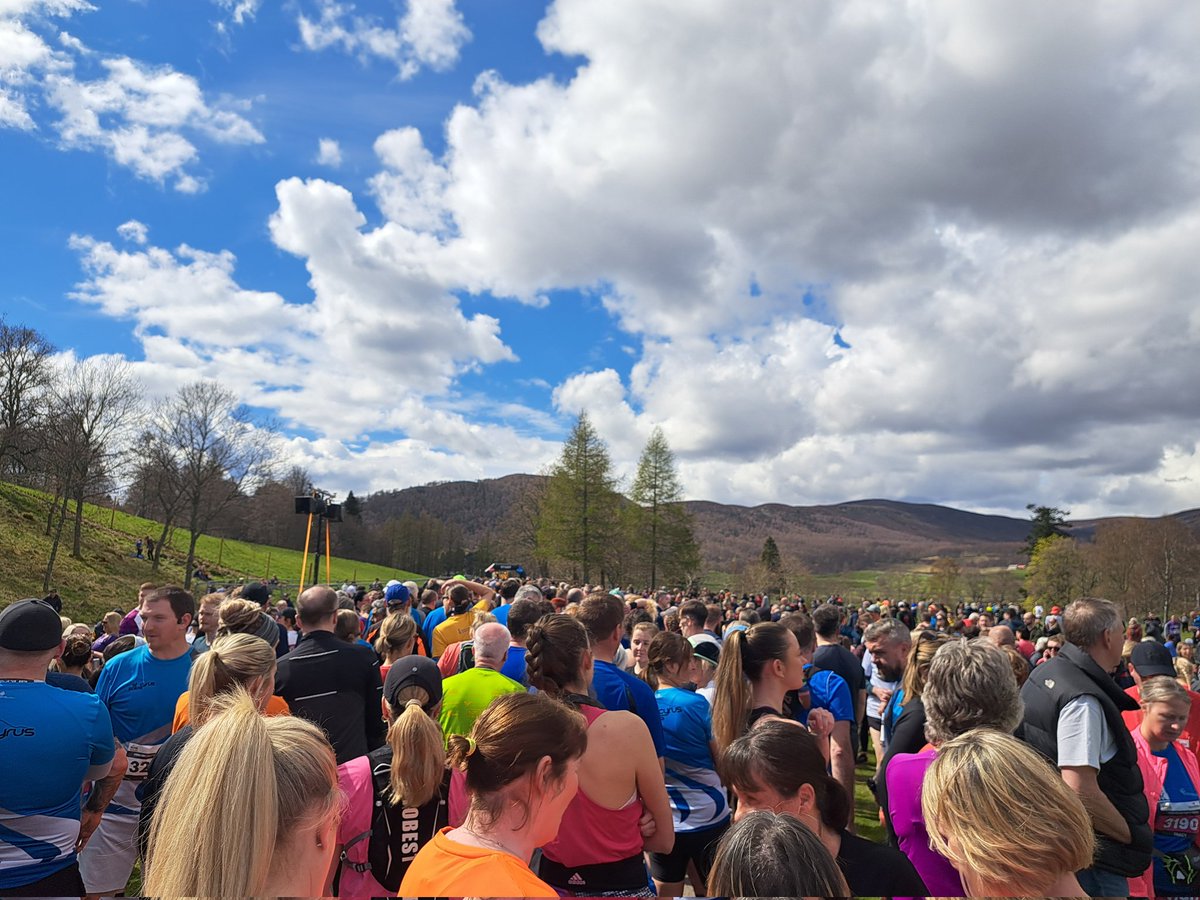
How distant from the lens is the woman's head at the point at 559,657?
3258 millimetres

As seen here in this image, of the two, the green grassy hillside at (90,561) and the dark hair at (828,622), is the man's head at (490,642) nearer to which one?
the dark hair at (828,622)

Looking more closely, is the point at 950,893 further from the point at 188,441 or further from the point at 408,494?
the point at 408,494

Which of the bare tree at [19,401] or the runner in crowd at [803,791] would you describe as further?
the bare tree at [19,401]

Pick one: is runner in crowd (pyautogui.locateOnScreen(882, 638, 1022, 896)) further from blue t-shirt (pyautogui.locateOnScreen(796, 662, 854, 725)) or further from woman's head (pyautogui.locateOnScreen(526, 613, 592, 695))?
blue t-shirt (pyautogui.locateOnScreen(796, 662, 854, 725))

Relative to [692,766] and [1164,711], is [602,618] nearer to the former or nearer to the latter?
[692,766]

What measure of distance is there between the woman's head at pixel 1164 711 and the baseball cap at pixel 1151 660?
7.16 feet

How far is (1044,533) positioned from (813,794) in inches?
2952

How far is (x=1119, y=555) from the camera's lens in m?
43.4

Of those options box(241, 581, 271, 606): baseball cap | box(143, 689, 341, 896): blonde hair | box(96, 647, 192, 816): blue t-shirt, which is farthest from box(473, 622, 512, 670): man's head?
box(241, 581, 271, 606): baseball cap

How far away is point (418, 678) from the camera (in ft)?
12.6

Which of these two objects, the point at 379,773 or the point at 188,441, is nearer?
the point at 379,773

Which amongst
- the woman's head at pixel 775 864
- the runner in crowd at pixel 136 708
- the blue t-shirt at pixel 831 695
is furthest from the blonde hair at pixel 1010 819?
the runner in crowd at pixel 136 708

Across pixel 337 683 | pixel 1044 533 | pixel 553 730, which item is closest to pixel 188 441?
pixel 337 683

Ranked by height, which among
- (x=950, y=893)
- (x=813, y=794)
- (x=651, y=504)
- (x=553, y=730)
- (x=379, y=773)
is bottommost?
(x=950, y=893)
